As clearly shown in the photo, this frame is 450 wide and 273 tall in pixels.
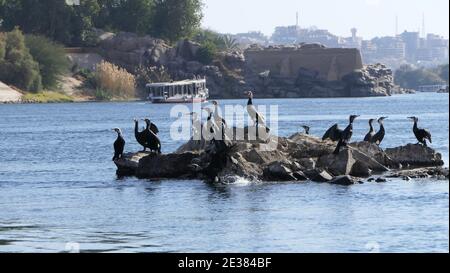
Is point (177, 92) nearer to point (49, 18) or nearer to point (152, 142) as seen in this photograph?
point (49, 18)

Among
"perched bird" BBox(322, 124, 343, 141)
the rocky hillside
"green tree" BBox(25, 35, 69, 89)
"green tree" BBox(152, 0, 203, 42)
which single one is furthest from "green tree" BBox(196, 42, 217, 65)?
"perched bird" BBox(322, 124, 343, 141)

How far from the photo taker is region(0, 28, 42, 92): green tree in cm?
14512

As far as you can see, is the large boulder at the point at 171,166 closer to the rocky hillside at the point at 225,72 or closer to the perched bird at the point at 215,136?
the perched bird at the point at 215,136

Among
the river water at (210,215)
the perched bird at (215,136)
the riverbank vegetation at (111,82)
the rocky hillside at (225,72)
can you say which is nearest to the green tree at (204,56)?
the rocky hillside at (225,72)

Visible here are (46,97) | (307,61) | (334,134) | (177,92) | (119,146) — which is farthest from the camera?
(307,61)

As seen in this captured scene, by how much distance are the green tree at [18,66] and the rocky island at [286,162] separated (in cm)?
10628

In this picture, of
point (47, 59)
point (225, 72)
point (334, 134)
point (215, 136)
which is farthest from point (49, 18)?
point (215, 136)

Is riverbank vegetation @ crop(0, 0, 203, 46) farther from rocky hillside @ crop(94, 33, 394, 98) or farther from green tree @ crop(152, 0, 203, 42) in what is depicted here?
rocky hillside @ crop(94, 33, 394, 98)

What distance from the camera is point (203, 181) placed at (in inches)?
1468

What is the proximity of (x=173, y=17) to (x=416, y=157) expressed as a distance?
13699 cm

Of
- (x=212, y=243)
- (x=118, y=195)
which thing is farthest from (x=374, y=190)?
(x=212, y=243)

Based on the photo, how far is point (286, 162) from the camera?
37.2 m

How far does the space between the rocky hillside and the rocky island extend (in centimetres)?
12815

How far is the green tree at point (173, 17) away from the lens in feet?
568
